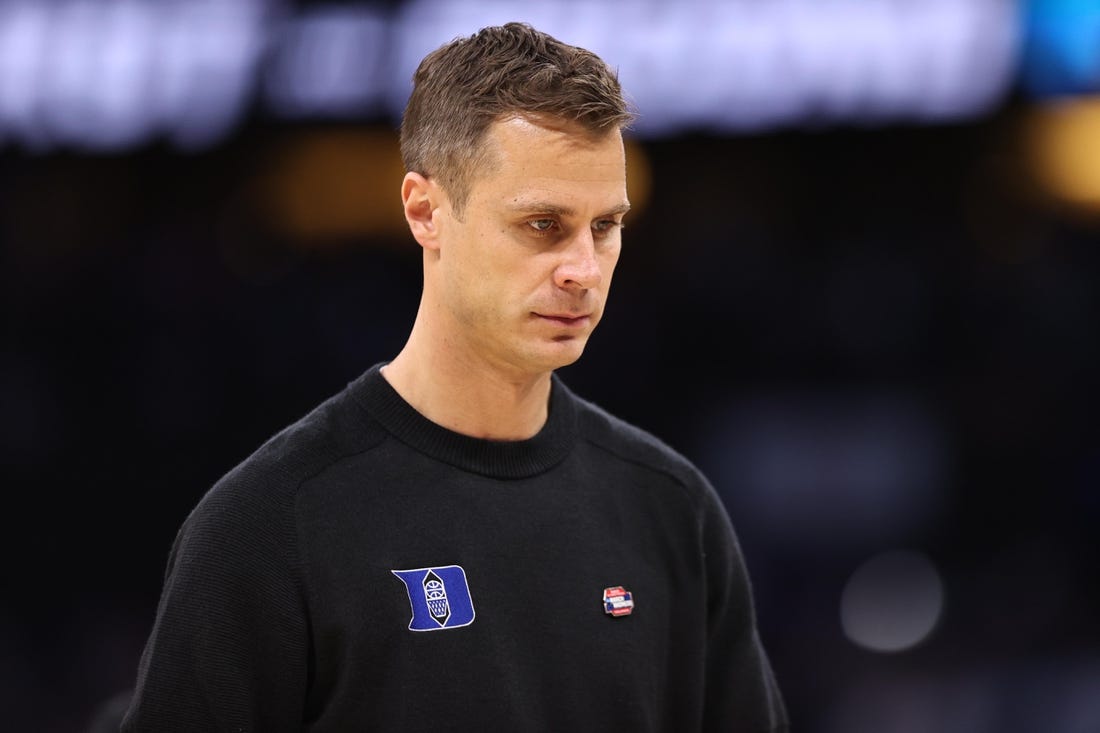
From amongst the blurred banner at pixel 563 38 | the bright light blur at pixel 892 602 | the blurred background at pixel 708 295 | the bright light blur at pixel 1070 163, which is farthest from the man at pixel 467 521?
the bright light blur at pixel 1070 163

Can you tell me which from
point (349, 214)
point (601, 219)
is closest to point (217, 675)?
point (601, 219)

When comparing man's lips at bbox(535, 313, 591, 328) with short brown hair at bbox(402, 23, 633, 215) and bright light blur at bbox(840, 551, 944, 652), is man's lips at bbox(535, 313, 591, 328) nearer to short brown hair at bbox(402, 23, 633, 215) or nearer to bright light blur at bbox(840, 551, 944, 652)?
short brown hair at bbox(402, 23, 633, 215)

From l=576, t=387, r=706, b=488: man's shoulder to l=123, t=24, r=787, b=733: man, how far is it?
3.1 inches

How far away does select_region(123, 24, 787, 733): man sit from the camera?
6.47ft

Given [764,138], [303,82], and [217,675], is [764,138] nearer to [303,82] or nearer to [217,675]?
[303,82]

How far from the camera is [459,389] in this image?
2213 mm

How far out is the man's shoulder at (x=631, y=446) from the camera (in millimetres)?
2420

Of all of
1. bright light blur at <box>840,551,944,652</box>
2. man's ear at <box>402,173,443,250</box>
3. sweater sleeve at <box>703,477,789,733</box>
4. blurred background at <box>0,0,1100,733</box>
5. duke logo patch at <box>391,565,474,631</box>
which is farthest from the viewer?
blurred background at <box>0,0,1100,733</box>

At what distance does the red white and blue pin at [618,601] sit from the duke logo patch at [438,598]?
25cm

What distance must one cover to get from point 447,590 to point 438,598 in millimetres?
21

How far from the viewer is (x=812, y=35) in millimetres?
8047

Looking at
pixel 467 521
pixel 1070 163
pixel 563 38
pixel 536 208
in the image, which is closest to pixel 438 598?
pixel 467 521

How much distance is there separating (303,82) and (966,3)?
4020 millimetres

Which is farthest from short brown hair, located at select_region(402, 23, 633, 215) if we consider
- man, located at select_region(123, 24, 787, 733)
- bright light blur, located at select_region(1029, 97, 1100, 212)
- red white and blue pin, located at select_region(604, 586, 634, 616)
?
bright light blur, located at select_region(1029, 97, 1100, 212)
